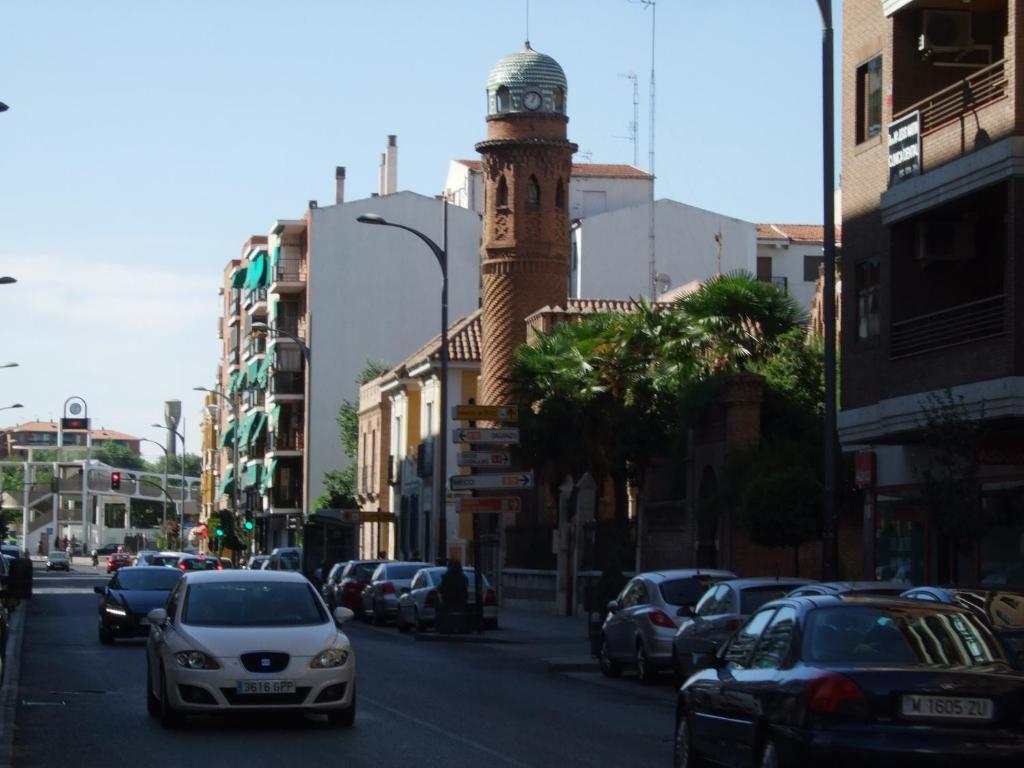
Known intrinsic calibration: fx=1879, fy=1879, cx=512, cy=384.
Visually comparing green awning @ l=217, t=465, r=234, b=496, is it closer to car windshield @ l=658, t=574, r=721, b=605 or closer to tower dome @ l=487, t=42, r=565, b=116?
tower dome @ l=487, t=42, r=565, b=116

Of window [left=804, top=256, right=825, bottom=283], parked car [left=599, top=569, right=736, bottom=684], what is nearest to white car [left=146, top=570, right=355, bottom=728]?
parked car [left=599, top=569, right=736, bottom=684]

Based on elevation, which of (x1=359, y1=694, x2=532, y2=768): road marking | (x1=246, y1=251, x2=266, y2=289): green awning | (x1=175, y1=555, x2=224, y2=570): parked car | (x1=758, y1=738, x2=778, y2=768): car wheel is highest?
(x1=246, y1=251, x2=266, y2=289): green awning

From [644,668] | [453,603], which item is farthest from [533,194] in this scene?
[644,668]

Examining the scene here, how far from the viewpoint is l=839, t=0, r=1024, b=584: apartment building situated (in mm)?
24766

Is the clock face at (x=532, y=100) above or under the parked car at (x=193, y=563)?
above

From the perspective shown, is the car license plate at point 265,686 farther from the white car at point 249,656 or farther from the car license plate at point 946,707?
the car license plate at point 946,707

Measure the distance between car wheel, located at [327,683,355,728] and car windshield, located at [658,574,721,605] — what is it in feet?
A: 27.8

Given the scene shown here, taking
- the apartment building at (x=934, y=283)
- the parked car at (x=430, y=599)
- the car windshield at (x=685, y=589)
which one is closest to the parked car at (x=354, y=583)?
the parked car at (x=430, y=599)

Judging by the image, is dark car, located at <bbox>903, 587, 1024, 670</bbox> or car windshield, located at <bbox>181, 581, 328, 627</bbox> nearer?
dark car, located at <bbox>903, 587, 1024, 670</bbox>

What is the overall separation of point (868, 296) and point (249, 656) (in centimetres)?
1717

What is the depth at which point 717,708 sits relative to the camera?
12.1 meters

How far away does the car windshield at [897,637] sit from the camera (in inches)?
426

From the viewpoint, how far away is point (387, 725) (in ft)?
58.3

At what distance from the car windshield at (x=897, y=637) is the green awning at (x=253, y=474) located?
96526mm
